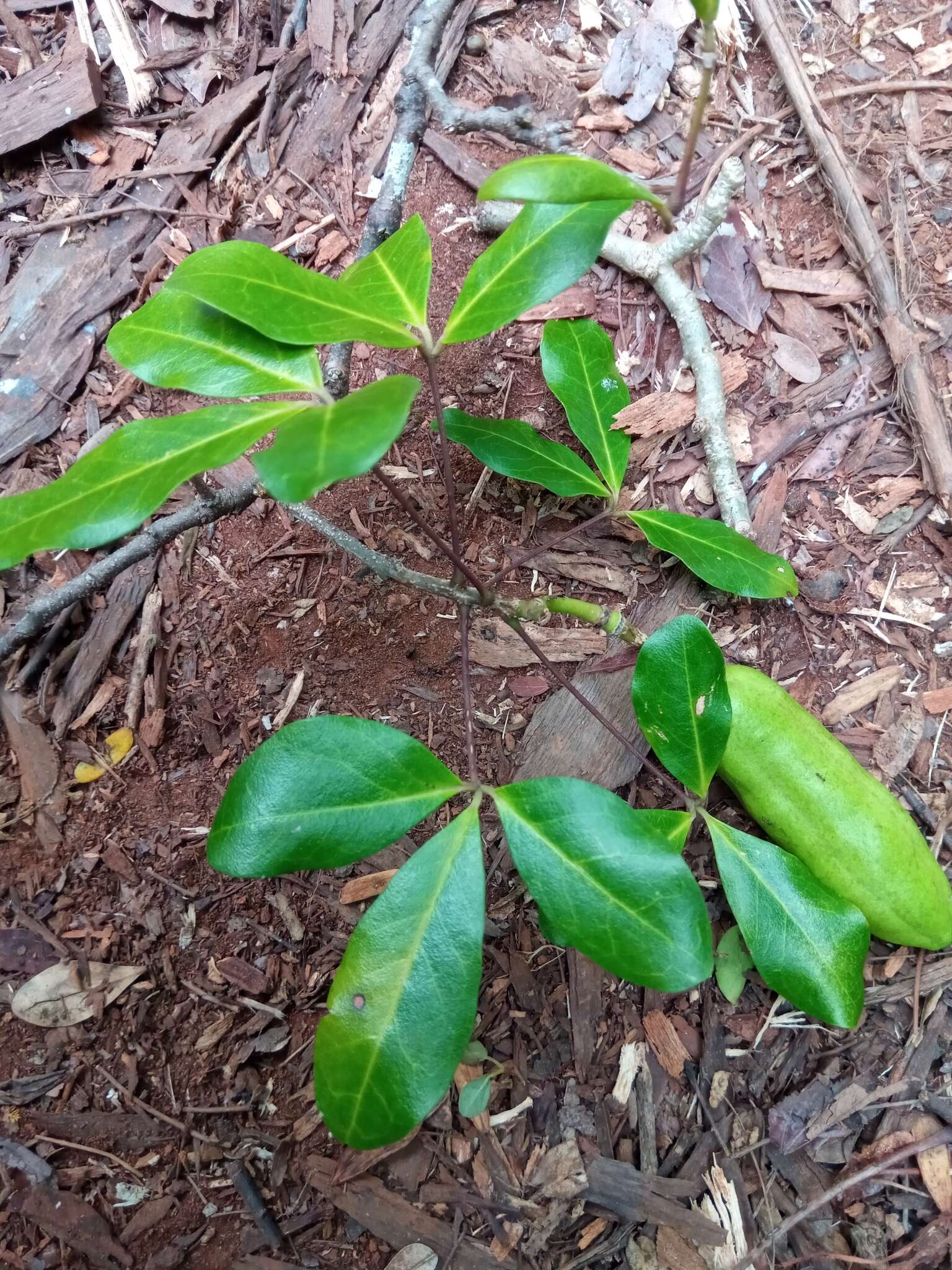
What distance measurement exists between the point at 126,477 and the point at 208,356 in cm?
26

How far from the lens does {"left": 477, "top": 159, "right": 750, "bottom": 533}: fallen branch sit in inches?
→ 58.5

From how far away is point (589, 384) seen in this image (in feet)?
4.55

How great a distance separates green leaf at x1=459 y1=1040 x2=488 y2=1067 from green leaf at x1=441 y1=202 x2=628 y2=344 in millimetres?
1156

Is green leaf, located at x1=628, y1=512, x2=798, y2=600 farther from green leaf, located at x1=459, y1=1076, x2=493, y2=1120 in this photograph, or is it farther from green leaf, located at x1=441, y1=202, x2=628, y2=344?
green leaf, located at x1=459, y1=1076, x2=493, y2=1120

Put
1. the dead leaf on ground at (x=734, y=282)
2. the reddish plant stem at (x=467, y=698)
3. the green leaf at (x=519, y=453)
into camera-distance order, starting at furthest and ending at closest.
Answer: the dead leaf on ground at (x=734, y=282), the green leaf at (x=519, y=453), the reddish plant stem at (x=467, y=698)

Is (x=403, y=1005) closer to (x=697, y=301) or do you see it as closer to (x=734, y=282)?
(x=697, y=301)

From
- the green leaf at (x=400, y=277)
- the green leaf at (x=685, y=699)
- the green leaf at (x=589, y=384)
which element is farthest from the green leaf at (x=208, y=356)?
the green leaf at (x=685, y=699)

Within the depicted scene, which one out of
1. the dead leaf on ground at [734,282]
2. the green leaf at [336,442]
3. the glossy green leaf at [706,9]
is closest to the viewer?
the green leaf at [336,442]

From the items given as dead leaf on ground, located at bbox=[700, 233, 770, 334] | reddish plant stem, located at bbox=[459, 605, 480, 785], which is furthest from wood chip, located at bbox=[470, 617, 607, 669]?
dead leaf on ground, located at bbox=[700, 233, 770, 334]

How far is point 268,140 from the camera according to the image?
1.79 m

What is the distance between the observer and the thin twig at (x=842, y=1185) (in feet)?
3.97

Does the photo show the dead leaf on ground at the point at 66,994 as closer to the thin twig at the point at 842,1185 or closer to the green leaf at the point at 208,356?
the green leaf at the point at 208,356

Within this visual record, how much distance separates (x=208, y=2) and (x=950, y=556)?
2.22 metres

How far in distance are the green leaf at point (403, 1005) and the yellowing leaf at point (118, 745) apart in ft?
2.34
